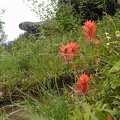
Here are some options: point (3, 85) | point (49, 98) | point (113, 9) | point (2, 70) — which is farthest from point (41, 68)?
point (113, 9)

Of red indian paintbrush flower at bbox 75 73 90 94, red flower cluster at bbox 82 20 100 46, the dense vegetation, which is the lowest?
the dense vegetation

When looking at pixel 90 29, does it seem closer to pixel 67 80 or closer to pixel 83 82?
pixel 83 82

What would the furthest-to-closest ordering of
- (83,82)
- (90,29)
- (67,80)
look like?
(67,80), (90,29), (83,82)

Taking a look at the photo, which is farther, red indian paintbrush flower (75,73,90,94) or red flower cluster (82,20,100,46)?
red flower cluster (82,20,100,46)

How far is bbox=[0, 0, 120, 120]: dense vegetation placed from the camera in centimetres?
149

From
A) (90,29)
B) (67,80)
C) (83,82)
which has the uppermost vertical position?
(90,29)

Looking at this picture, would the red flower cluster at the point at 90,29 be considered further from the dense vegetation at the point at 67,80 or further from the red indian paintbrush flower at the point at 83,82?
the red indian paintbrush flower at the point at 83,82

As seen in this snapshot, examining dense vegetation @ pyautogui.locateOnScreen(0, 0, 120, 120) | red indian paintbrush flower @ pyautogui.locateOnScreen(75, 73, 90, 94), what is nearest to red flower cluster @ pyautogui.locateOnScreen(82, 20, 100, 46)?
dense vegetation @ pyautogui.locateOnScreen(0, 0, 120, 120)

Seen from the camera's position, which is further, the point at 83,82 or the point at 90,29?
the point at 90,29

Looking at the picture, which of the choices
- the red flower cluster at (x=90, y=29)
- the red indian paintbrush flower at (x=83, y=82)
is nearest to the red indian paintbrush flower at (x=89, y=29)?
the red flower cluster at (x=90, y=29)

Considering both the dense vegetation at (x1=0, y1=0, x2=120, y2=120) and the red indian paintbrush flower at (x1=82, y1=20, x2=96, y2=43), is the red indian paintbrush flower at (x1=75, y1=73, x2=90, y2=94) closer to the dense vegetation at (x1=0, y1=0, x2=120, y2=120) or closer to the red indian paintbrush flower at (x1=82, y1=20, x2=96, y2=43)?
the dense vegetation at (x1=0, y1=0, x2=120, y2=120)

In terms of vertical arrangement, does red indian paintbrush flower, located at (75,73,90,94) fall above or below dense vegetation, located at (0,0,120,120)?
above

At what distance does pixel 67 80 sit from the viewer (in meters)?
3.02

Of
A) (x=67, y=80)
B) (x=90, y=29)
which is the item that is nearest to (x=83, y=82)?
(x=90, y=29)
